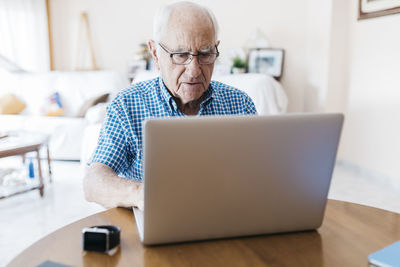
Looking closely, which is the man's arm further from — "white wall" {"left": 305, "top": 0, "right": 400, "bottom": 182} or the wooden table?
"white wall" {"left": 305, "top": 0, "right": 400, "bottom": 182}

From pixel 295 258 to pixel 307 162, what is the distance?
0.58ft

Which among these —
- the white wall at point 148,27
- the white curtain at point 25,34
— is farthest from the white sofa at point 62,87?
the white wall at point 148,27

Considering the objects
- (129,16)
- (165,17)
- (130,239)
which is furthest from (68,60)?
(130,239)

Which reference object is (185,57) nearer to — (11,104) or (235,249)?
(235,249)

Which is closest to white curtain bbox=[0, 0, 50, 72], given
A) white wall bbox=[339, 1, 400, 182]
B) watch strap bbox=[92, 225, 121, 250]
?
white wall bbox=[339, 1, 400, 182]

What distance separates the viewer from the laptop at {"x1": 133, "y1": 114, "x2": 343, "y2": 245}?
0.58 meters

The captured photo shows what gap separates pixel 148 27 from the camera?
15.0ft

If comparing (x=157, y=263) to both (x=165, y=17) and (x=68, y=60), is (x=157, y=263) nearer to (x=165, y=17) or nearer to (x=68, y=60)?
(x=165, y=17)

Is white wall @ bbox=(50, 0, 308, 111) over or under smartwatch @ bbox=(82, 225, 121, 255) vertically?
over

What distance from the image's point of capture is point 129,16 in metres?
4.58

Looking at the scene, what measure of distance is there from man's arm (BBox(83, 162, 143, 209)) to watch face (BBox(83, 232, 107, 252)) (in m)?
0.14

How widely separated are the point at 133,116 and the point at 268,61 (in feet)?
10.4

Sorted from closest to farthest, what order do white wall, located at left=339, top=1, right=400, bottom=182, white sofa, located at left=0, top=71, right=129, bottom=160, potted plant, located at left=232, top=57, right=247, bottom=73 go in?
1. white wall, located at left=339, top=1, right=400, bottom=182
2. potted plant, located at left=232, top=57, right=247, bottom=73
3. white sofa, located at left=0, top=71, right=129, bottom=160

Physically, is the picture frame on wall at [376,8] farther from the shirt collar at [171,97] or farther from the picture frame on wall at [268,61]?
the shirt collar at [171,97]
